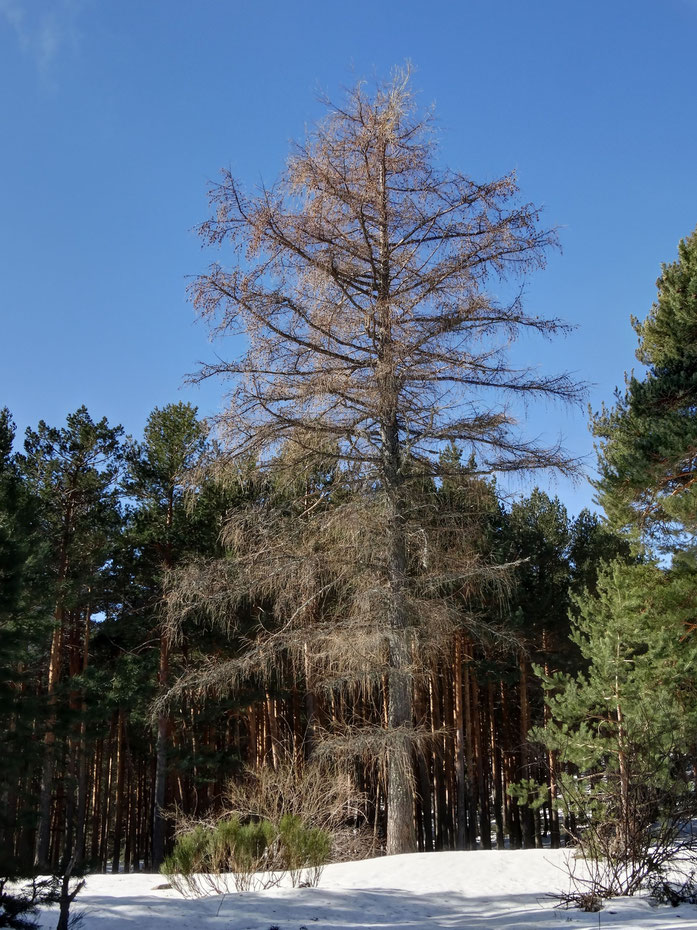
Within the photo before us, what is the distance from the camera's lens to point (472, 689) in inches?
987

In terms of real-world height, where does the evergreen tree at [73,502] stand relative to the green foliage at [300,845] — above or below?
above

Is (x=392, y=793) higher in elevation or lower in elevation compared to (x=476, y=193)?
lower

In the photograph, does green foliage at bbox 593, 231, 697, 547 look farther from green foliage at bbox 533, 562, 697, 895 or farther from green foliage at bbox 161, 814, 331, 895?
green foliage at bbox 161, 814, 331, 895

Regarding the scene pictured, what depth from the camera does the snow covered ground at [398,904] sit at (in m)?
6.15

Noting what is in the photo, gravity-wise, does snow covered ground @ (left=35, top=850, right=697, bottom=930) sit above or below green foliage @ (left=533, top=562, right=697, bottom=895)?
below

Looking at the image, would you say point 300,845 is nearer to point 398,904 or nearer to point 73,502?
point 398,904

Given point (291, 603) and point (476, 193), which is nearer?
point (291, 603)

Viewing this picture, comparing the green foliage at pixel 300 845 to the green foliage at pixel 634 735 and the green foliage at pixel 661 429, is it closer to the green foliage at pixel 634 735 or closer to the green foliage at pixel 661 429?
the green foliage at pixel 634 735

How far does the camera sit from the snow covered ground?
6152 millimetres

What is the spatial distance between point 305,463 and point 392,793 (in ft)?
16.5

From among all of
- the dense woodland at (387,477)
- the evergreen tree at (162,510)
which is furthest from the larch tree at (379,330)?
the evergreen tree at (162,510)

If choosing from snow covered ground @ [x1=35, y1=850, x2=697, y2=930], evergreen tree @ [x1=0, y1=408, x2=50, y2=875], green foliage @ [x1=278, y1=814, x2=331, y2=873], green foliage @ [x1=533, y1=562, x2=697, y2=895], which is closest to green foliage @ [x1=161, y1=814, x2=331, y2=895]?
green foliage @ [x1=278, y1=814, x2=331, y2=873]

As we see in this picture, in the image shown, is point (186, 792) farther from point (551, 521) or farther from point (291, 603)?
point (291, 603)

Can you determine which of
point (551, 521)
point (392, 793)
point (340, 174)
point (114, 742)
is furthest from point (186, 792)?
point (340, 174)
